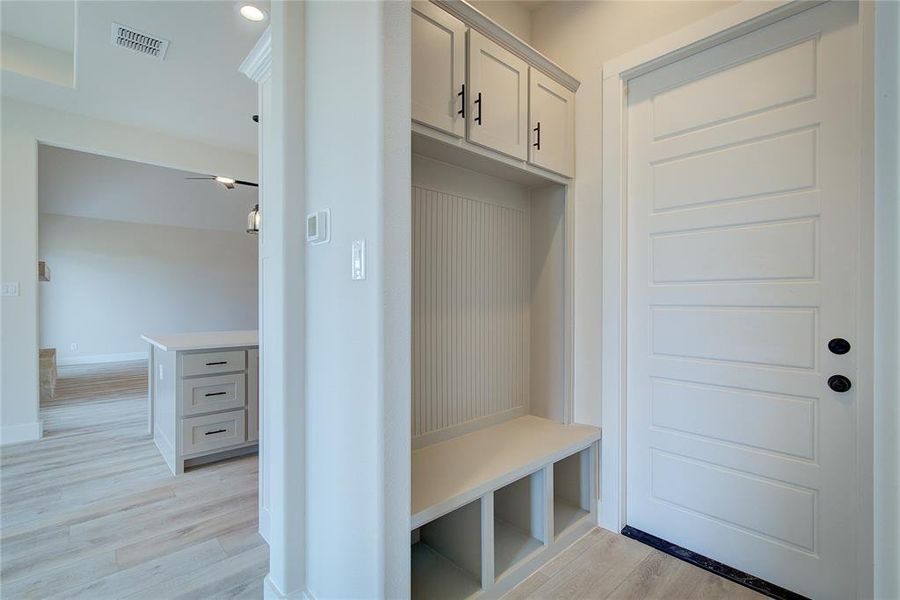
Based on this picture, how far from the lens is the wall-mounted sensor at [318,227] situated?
1.34 metres

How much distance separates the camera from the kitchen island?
2.70 m

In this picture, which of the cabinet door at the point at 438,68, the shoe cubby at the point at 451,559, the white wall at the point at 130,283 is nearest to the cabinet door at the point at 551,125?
the cabinet door at the point at 438,68

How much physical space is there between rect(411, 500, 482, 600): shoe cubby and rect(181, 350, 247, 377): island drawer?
73.9 inches

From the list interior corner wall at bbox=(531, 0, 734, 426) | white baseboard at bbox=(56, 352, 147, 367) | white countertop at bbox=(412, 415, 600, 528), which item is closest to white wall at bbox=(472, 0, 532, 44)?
interior corner wall at bbox=(531, 0, 734, 426)

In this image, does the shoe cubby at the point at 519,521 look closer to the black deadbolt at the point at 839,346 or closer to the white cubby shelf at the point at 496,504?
the white cubby shelf at the point at 496,504

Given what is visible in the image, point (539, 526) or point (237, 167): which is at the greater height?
point (237, 167)

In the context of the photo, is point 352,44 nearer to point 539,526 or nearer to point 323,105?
point 323,105

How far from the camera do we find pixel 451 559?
1.70 metres

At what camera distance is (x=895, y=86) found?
1.71ft

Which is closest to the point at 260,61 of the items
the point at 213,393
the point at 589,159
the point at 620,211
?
the point at 589,159

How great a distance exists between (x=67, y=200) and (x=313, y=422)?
817cm

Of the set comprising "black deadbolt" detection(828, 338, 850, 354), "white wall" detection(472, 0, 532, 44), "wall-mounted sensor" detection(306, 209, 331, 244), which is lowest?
"black deadbolt" detection(828, 338, 850, 354)

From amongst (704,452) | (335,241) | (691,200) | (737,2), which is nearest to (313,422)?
(335,241)

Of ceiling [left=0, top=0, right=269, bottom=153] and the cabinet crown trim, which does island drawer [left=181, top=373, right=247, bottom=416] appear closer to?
ceiling [left=0, top=0, right=269, bottom=153]
